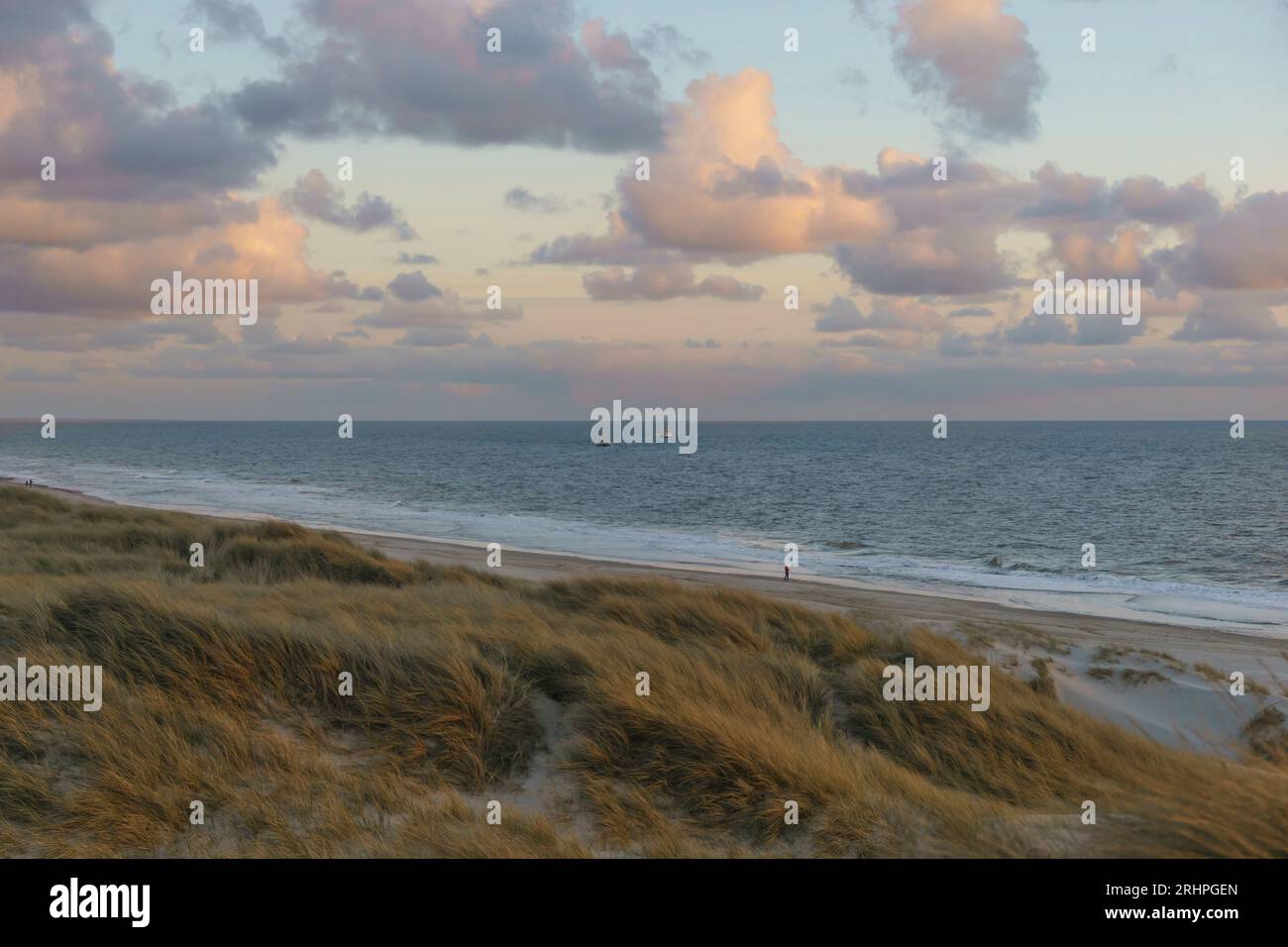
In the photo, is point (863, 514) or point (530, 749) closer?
point (530, 749)

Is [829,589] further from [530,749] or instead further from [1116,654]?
[530,749]

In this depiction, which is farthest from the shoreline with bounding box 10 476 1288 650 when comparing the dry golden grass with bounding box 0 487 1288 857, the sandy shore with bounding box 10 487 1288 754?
the dry golden grass with bounding box 0 487 1288 857

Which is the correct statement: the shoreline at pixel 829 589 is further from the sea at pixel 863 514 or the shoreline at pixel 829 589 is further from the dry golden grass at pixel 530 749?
the dry golden grass at pixel 530 749

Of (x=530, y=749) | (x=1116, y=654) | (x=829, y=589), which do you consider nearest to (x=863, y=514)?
(x=829, y=589)

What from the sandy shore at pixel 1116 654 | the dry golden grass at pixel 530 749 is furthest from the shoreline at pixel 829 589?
the dry golden grass at pixel 530 749

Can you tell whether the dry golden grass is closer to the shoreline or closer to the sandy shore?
the sandy shore
